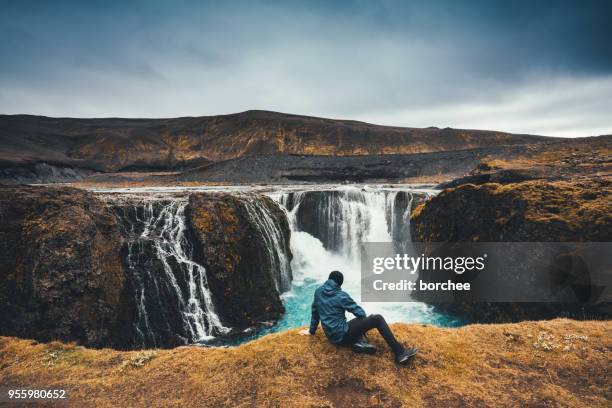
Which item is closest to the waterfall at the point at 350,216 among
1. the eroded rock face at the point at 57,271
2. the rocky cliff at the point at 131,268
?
the rocky cliff at the point at 131,268

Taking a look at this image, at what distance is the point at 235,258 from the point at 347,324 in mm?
11288

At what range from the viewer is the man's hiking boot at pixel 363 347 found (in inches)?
247

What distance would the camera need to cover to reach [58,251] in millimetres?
11922

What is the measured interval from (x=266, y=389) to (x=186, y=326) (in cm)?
1023

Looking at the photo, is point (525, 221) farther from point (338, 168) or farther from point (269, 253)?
point (338, 168)

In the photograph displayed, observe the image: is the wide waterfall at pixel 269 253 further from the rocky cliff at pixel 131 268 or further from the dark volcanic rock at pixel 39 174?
the dark volcanic rock at pixel 39 174

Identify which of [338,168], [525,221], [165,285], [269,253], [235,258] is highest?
[338,168]

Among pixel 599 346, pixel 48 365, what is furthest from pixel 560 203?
pixel 48 365

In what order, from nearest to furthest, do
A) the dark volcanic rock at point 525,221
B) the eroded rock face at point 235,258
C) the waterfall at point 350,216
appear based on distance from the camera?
1. the dark volcanic rock at point 525,221
2. the eroded rock face at point 235,258
3. the waterfall at point 350,216

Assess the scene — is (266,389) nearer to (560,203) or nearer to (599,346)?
(599,346)

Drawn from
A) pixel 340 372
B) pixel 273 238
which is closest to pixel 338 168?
pixel 273 238

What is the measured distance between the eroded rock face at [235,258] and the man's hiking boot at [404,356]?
36.5ft

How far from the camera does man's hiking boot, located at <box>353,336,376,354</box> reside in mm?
6281

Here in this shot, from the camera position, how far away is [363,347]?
6.30 metres
